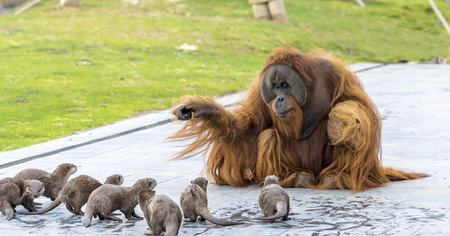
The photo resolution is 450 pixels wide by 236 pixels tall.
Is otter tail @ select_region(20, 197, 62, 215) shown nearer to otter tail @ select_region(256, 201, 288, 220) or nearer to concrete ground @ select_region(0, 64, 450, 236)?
concrete ground @ select_region(0, 64, 450, 236)

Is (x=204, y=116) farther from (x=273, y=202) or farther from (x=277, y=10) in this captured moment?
(x=277, y=10)

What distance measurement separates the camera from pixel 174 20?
63.8ft

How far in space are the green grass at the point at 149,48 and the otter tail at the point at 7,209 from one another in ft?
9.28

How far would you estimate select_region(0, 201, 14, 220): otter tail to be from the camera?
15.9 ft

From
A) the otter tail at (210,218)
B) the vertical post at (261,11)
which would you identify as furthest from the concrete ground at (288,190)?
the vertical post at (261,11)

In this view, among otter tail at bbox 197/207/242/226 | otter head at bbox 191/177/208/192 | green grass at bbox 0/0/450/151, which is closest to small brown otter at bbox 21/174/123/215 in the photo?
otter head at bbox 191/177/208/192

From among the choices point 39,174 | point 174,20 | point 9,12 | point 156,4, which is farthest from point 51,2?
point 39,174

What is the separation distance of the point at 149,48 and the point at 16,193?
11.4 meters

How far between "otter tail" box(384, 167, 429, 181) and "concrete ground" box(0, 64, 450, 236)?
0.08 meters

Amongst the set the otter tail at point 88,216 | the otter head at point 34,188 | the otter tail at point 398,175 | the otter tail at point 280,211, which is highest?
the otter head at point 34,188

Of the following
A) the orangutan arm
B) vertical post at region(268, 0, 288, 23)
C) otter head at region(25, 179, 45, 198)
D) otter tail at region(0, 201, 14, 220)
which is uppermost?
vertical post at region(268, 0, 288, 23)

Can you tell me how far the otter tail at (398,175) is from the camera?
5746 mm

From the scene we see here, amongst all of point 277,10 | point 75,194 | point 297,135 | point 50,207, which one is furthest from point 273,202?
point 277,10

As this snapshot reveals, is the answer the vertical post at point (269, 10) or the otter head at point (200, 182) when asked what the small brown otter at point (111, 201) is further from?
the vertical post at point (269, 10)
